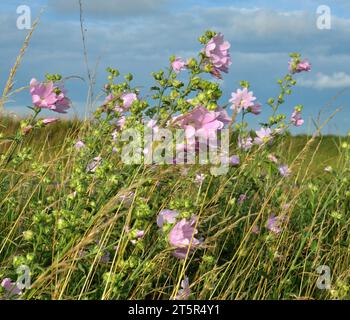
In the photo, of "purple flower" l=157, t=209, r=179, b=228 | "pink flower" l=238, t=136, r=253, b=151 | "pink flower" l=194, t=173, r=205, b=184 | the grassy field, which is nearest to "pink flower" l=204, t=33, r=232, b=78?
the grassy field

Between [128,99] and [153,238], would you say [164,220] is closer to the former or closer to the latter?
[153,238]

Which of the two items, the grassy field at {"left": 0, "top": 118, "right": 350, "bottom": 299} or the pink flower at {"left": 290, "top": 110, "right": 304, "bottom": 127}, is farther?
the pink flower at {"left": 290, "top": 110, "right": 304, "bottom": 127}

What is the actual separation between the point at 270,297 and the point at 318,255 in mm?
380

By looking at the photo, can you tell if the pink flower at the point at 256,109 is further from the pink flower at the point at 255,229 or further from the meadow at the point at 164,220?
the pink flower at the point at 255,229

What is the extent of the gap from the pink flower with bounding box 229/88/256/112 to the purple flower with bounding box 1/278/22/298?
186 centimetres

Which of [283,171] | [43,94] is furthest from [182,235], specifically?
[283,171]

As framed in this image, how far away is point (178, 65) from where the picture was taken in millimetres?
3008

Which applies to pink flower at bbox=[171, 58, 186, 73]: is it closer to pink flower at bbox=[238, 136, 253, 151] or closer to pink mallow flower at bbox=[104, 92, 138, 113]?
pink mallow flower at bbox=[104, 92, 138, 113]

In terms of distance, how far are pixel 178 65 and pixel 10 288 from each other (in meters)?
1.26

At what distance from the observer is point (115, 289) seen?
2.30 meters

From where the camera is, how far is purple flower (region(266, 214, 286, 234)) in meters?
3.42

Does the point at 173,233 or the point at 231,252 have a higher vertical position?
the point at 173,233
